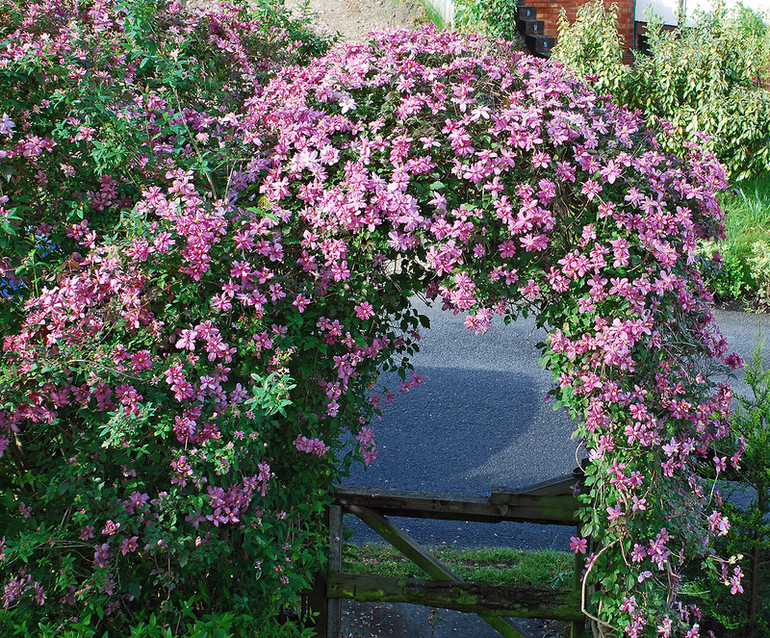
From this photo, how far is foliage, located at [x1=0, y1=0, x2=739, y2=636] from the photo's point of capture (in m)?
2.36

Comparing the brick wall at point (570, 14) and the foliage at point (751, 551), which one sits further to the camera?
the brick wall at point (570, 14)

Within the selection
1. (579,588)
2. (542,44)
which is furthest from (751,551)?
(542,44)

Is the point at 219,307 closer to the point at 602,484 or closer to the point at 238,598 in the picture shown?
the point at 238,598

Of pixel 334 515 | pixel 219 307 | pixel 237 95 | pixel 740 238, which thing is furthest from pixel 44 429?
pixel 740 238

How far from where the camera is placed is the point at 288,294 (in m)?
2.57

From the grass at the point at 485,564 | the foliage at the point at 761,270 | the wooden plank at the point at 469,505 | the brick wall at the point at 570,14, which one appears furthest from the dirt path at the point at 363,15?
the wooden plank at the point at 469,505

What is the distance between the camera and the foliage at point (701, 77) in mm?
10312

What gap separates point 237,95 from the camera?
328 centimetres

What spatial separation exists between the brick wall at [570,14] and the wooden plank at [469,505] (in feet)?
39.1

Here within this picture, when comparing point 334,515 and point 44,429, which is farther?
point 334,515

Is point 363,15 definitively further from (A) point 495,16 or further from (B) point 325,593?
(B) point 325,593

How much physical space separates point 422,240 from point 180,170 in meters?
0.92

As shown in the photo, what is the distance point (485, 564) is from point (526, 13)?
37.5 feet

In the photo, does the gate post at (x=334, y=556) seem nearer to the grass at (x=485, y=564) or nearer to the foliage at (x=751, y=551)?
the grass at (x=485, y=564)
